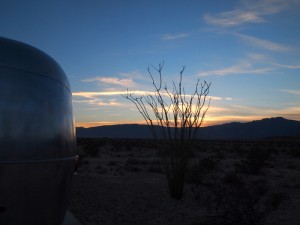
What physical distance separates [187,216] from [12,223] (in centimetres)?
471

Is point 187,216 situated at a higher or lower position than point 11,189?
lower

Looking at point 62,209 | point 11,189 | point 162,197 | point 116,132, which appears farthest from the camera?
point 116,132

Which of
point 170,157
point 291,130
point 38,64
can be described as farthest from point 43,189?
point 291,130

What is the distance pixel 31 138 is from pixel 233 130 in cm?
17648

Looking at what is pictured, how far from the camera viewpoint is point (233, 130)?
175500mm

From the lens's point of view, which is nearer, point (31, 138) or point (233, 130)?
point (31, 138)

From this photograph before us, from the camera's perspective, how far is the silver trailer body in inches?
129

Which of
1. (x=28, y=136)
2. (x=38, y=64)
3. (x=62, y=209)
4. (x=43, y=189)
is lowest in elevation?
(x=62, y=209)

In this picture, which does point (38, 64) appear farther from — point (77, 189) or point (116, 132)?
point (116, 132)

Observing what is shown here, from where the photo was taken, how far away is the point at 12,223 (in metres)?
3.35

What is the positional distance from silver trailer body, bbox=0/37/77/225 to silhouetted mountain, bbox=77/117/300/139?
161051 millimetres

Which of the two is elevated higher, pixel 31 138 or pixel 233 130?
pixel 233 130

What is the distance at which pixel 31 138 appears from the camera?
3459mm

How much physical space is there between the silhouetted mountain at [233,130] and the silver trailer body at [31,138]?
161 metres
